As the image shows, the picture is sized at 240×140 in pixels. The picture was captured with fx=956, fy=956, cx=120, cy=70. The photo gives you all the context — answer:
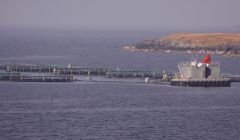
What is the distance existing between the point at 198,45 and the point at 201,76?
78792mm

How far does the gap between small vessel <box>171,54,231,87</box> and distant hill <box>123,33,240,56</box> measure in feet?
200

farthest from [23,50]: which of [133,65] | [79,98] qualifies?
[79,98]

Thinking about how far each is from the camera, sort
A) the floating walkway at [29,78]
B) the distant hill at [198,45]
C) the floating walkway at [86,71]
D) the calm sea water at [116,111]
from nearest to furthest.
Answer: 1. the calm sea water at [116,111]
2. the floating walkway at [29,78]
3. the floating walkway at [86,71]
4. the distant hill at [198,45]

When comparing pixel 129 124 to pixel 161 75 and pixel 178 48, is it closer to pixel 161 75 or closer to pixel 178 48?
pixel 161 75

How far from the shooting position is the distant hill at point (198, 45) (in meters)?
171

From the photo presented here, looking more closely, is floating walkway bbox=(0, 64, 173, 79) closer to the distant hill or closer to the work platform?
the work platform

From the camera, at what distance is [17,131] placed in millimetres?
69062

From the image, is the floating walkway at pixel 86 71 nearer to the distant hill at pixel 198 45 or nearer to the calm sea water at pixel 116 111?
the calm sea water at pixel 116 111

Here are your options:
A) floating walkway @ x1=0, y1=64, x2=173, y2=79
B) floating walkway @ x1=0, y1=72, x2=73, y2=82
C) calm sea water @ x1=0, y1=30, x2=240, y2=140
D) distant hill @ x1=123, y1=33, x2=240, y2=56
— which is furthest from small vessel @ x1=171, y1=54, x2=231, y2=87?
distant hill @ x1=123, y1=33, x2=240, y2=56

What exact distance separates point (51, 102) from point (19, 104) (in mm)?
3460

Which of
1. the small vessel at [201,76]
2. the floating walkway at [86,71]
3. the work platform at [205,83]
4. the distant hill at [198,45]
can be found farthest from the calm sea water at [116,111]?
the distant hill at [198,45]

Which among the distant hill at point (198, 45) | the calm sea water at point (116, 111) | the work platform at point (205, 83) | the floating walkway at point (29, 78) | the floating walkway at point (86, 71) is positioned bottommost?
the calm sea water at point (116, 111)

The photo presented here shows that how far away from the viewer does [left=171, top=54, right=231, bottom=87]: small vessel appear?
10088 cm

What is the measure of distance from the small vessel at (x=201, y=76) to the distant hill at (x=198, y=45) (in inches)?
2401
